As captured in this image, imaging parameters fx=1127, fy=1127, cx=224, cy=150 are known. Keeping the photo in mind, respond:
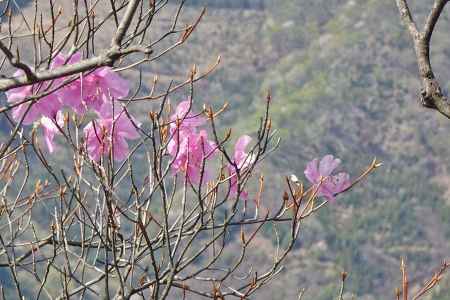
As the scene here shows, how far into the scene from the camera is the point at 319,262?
141m

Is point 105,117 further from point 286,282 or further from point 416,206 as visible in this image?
point 416,206

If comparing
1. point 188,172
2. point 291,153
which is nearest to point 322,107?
point 291,153

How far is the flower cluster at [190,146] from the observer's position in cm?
420

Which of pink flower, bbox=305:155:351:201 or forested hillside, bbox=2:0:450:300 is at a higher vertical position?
pink flower, bbox=305:155:351:201

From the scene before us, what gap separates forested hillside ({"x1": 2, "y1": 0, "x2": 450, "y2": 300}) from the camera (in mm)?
145000

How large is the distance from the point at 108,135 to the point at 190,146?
32 cm

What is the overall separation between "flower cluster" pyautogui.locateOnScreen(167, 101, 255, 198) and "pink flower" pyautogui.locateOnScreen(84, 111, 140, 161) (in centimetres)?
16

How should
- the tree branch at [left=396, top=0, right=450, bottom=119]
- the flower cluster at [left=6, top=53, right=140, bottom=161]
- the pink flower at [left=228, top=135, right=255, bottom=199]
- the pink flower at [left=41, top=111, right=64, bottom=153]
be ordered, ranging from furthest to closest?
the pink flower at [left=228, top=135, right=255, bottom=199], the pink flower at [left=41, top=111, right=64, bottom=153], the flower cluster at [left=6, top=53, right=140, bottom=161], the tree branch at [left=396, top=0, right=450, bottom=119]

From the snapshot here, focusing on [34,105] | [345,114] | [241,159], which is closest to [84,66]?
[34,105]

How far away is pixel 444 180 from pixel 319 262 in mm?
27481

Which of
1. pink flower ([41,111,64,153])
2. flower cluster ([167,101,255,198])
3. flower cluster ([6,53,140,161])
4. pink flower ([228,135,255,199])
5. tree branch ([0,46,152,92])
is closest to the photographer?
tree branch ([0,46,152,92])

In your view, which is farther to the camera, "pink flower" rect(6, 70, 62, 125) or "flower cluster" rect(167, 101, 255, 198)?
"flower cluster" rect(167, 101, 255, 198)

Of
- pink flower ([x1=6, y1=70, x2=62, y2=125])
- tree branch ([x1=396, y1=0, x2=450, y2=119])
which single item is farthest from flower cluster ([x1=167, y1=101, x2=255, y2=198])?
tree branch ([x1=396, y1=0, x2=450, y2=119])

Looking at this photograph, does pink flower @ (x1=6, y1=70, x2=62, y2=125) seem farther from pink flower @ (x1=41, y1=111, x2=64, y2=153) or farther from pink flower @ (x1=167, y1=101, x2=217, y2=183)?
pink flower @ (x1=167, y1=101, x2=217, y2=183)
